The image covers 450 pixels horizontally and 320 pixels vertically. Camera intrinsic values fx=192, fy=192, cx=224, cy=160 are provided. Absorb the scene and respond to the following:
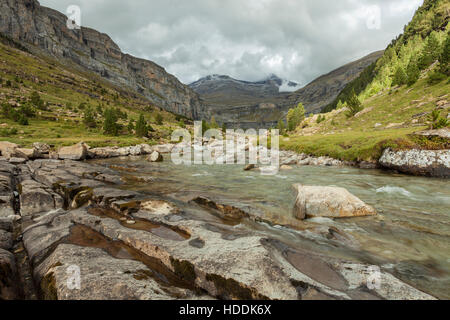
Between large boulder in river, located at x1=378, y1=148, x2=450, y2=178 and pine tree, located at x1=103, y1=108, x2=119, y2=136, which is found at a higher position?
pine tree, located at x1=103, y1=108, x2=119, y2=136

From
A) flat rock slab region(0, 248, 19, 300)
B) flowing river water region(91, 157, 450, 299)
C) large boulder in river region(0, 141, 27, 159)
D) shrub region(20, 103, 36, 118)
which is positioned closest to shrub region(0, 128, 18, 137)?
large boulder in river region(0, 141, 27, 159)

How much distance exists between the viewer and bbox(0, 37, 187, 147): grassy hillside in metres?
50.7

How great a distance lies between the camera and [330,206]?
8.35m

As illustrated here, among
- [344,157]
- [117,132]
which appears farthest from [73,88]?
[344,157]

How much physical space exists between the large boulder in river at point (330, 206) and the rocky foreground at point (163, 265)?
1.62 metres

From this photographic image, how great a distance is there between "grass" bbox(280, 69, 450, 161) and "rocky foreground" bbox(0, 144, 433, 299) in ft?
57.6

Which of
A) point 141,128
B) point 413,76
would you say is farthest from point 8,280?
point 413,76

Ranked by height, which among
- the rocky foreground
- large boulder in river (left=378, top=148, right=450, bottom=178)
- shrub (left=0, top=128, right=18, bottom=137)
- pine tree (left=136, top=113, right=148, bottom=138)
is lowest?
the rocky foreground

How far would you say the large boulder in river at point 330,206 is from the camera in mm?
8195

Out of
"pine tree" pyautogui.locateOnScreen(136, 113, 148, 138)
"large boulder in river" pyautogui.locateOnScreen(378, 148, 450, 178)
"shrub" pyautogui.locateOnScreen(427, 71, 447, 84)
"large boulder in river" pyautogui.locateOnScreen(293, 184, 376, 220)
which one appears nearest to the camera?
"large boulder in river" pyautogui.locateOnScreen(293, 184, 376, 220)

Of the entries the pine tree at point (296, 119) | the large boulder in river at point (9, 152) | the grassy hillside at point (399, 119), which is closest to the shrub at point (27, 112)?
the large boulder in river at point (9, 152)

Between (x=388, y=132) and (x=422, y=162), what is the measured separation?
13.0m

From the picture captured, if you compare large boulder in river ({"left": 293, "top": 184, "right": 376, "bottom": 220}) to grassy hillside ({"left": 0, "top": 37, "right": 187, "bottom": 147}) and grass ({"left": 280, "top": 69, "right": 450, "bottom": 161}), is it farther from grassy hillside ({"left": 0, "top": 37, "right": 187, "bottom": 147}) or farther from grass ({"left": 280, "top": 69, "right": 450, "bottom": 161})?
grassy hillside ({"left": 0, "top": 37, "right": 187, "bottom": 147})
